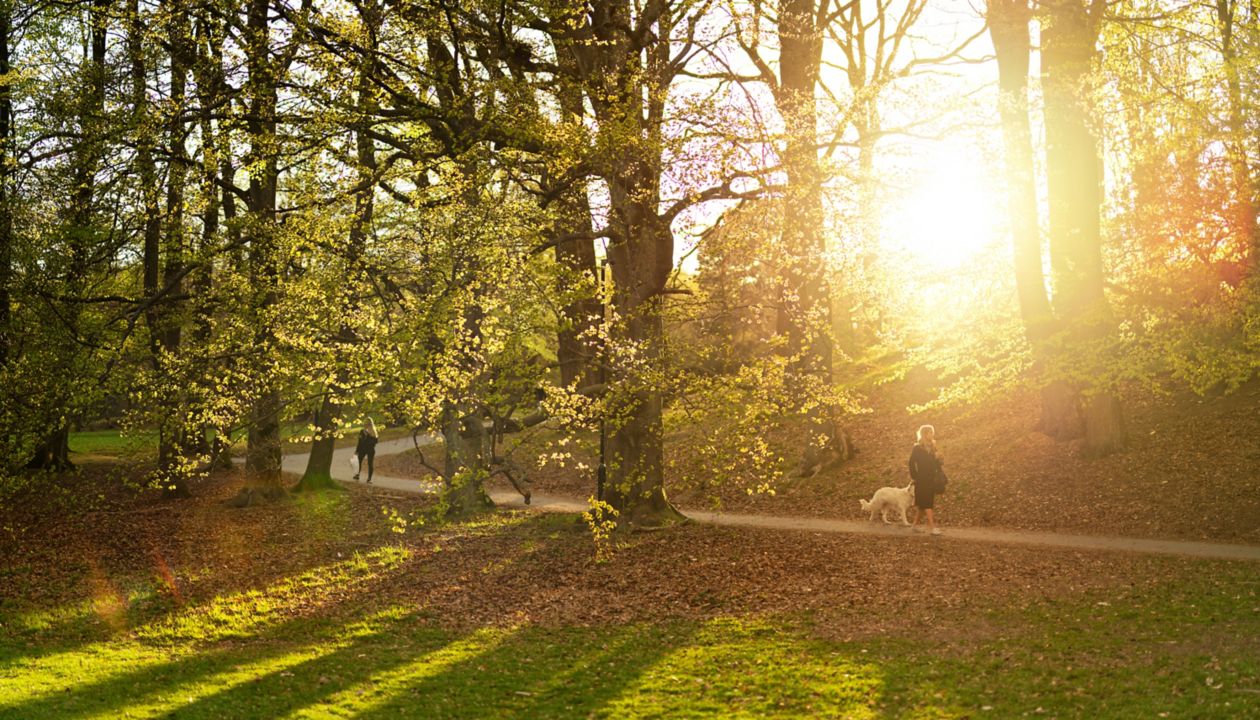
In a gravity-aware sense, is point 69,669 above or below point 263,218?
below

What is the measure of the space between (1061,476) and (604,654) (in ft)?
33.7

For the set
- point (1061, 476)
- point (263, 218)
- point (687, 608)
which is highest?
point (263, 218)

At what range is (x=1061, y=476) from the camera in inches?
695

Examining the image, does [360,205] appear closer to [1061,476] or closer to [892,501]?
[892,501]

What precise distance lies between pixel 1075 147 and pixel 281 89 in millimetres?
13683

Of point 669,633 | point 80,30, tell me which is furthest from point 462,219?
point 80,30

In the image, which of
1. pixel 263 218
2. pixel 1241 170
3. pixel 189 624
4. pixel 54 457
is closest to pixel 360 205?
pixel 263 218

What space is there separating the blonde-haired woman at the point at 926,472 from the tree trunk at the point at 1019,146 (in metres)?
2.71

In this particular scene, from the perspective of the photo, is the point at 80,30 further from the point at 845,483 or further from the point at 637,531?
the point at 845,483

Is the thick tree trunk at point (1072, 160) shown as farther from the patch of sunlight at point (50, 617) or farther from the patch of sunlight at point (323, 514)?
the patch of sunlight at point (50, 617)

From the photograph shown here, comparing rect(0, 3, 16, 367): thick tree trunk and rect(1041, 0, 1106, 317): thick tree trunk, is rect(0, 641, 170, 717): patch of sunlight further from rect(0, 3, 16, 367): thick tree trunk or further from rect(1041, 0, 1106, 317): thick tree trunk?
rect(1041, 0, 1106, 317): thick tree trunk

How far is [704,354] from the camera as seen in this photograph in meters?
13.3

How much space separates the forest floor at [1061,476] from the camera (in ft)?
49.8

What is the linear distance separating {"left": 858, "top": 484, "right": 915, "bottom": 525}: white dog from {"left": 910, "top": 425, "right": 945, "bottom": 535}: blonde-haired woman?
53 cm
